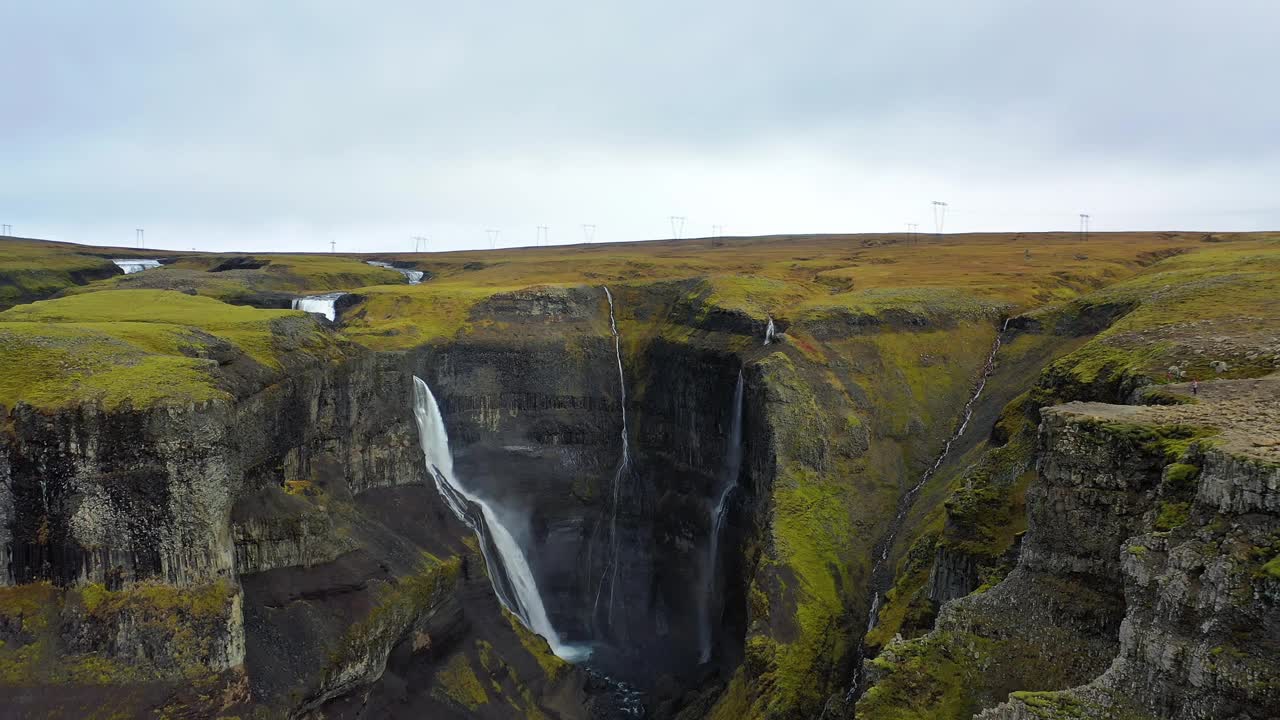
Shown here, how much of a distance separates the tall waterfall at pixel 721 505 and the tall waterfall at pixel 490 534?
894 centimetres

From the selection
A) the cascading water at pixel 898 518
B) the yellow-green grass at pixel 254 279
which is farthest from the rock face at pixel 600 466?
the yellow-green grass at pixel 254 279

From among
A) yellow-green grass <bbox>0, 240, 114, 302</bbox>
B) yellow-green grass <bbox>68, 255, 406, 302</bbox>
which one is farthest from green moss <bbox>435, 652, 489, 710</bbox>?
yellow-green grass <bbox>0, 240, 114, 302</bbox>

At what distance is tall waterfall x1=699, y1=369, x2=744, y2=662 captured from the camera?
53.9 m

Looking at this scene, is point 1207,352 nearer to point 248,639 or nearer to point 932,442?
point 932,442

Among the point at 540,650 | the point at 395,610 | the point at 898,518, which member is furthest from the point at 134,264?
the point at 898,518

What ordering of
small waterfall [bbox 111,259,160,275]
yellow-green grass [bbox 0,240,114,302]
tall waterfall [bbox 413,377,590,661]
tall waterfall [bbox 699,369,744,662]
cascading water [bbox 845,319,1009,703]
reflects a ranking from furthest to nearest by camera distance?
small waterfall [bbox 111,259,160,275]
yellow-green grass [bbox 0,240,114,302]
tall waterfall [bbox 413,377,590,661]
tall waterfall [bbox 699,369,744,662]
cascading water [bbox 845,319,1009,703]

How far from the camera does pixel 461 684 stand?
44.7 meters

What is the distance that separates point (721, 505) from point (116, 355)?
37717 mm

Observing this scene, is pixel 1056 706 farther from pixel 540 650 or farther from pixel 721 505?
pixel 721 505

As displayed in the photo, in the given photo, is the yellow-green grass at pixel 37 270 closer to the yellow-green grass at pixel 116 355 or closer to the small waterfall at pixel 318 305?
the small waterfall at pixel 318 305

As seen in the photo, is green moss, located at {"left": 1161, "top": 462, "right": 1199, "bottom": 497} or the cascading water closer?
green moss, located at {"left": 1161, "top": 462, "right": 1199, "bottom": 497}

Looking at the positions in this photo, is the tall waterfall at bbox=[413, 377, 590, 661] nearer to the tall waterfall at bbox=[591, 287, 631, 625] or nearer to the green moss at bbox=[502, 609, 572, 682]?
the green moss at bbox=[502, 609, 572, 682]

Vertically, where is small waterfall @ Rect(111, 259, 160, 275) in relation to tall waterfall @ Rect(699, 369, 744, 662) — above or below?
above

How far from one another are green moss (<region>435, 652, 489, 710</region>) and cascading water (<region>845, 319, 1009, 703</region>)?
2117 centimetres
